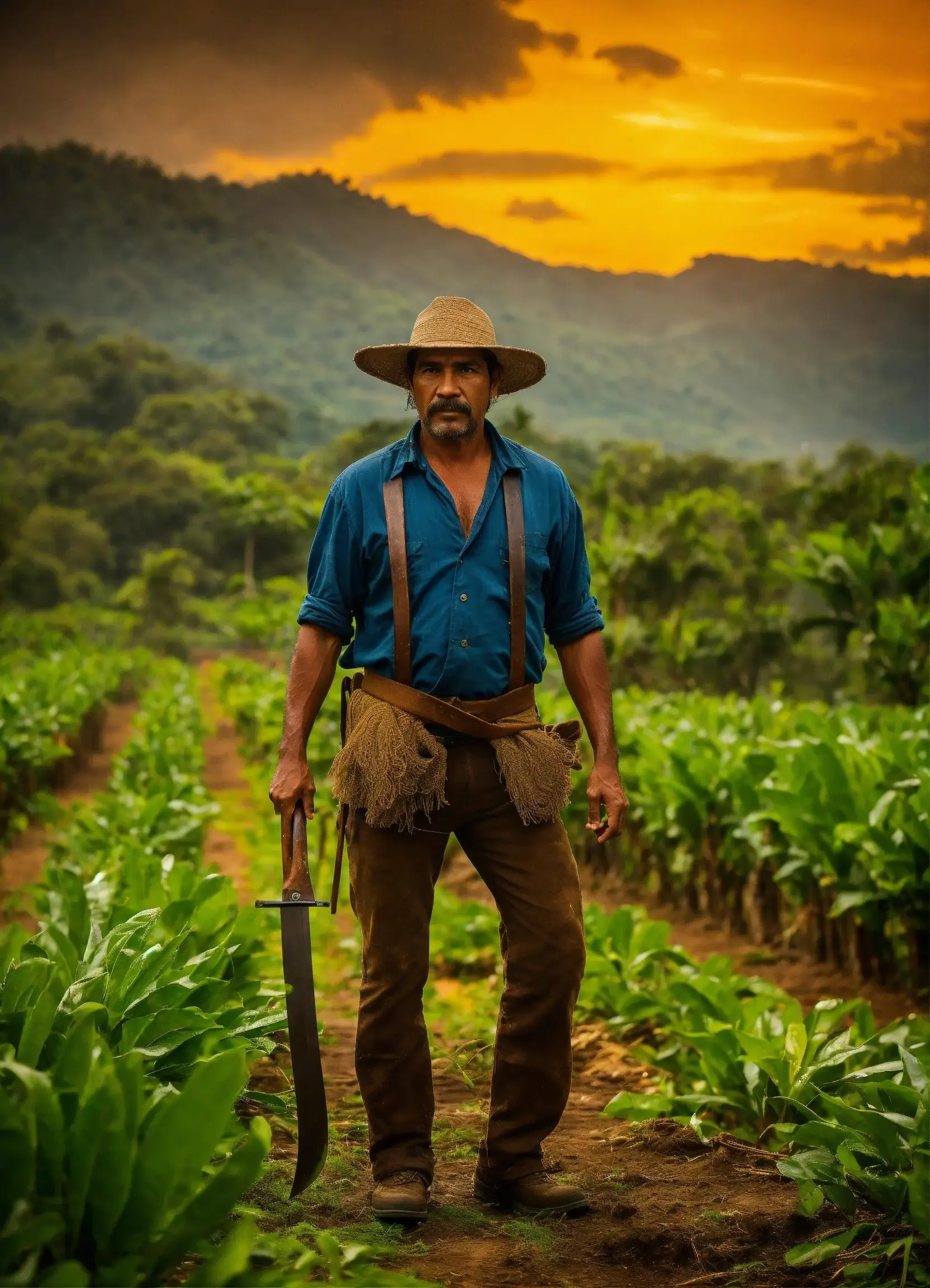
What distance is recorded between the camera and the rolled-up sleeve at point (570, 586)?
11.8 ft

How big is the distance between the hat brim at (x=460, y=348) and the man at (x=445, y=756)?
0.02 metres

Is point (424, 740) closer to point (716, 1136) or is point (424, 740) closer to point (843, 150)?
point (716, 1136)

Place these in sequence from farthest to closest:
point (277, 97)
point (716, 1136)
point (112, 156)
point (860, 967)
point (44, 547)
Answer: point (112, 156) < point (277, 97) < point (44, 547) < point (860, 967) < point (716, 1136)

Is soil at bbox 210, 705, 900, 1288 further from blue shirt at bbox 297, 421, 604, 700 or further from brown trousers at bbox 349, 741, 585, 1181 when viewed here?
blue shirt at bbox 297, 421, 604, 700

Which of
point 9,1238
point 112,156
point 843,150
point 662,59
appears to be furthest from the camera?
point 112,156

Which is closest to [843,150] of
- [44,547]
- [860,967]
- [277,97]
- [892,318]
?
[892,318]

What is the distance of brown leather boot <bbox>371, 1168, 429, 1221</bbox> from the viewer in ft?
10.4

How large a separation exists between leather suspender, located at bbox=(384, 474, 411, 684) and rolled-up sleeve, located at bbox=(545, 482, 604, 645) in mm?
433

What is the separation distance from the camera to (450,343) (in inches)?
135

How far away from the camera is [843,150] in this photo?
8150 cm

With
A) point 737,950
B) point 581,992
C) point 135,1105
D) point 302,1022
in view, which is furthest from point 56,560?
point 135,1105

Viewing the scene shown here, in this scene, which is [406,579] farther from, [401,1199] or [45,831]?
[45,831]

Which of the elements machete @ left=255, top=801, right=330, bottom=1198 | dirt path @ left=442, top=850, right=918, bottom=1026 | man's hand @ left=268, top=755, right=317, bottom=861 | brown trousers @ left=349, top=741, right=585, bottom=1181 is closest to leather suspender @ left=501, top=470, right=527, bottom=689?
brown trousers @ left=349, top=741, right=585, bottom=1181

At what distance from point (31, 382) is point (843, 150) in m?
50.1
